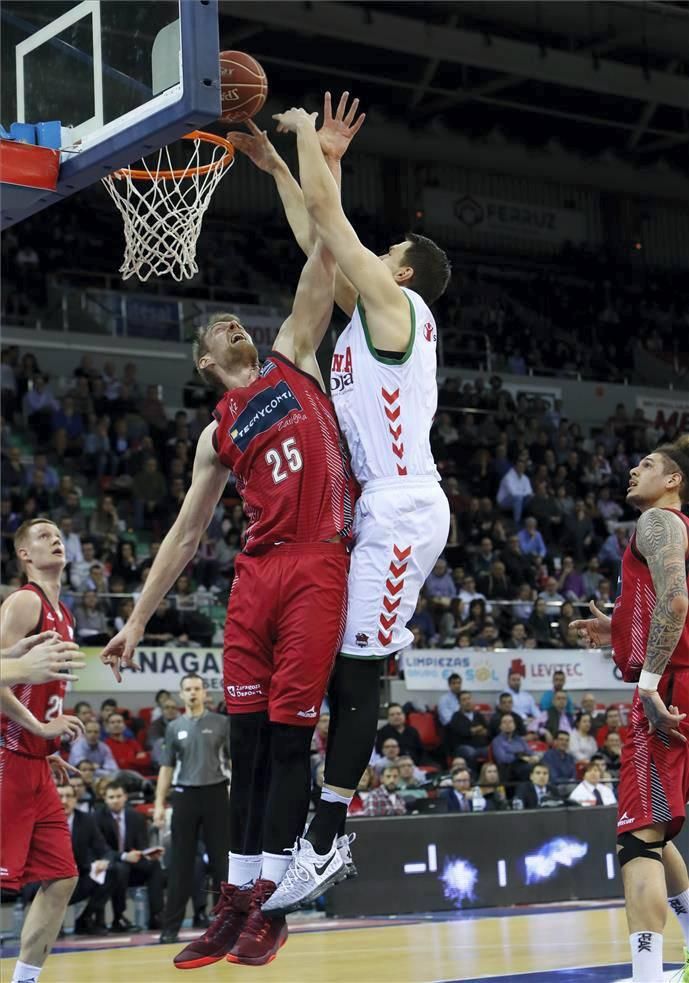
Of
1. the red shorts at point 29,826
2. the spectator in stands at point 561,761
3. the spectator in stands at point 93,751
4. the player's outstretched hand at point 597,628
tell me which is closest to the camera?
the player's outstretched hand at point 597,628

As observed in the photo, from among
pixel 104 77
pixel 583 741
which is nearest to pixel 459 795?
pixel 583 741

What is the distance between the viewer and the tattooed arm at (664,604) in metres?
6.51

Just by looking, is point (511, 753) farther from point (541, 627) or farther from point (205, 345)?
point (205, 345)

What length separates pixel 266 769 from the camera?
17.5 ft

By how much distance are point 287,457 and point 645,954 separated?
291cm

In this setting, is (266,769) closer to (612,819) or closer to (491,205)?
(612,819)

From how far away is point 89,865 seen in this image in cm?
1252

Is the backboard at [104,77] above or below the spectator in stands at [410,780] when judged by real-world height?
above

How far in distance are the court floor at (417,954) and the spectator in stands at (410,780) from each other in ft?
4.67

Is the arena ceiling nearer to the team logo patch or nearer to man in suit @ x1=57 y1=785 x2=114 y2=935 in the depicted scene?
man in suit @ x1=57 y1=785 x2=114 y2=935

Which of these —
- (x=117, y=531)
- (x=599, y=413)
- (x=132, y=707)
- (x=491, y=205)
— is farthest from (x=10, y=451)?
(x=491, y=205)

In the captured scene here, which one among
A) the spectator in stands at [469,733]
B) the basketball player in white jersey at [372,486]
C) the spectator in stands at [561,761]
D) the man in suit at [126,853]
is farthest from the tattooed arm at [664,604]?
the spectator in stands at [469,733]

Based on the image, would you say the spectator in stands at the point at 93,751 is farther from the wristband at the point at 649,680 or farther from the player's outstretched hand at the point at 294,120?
the player's outstretched hand at the point at 294,120

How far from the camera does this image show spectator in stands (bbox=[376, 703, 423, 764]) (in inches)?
615
